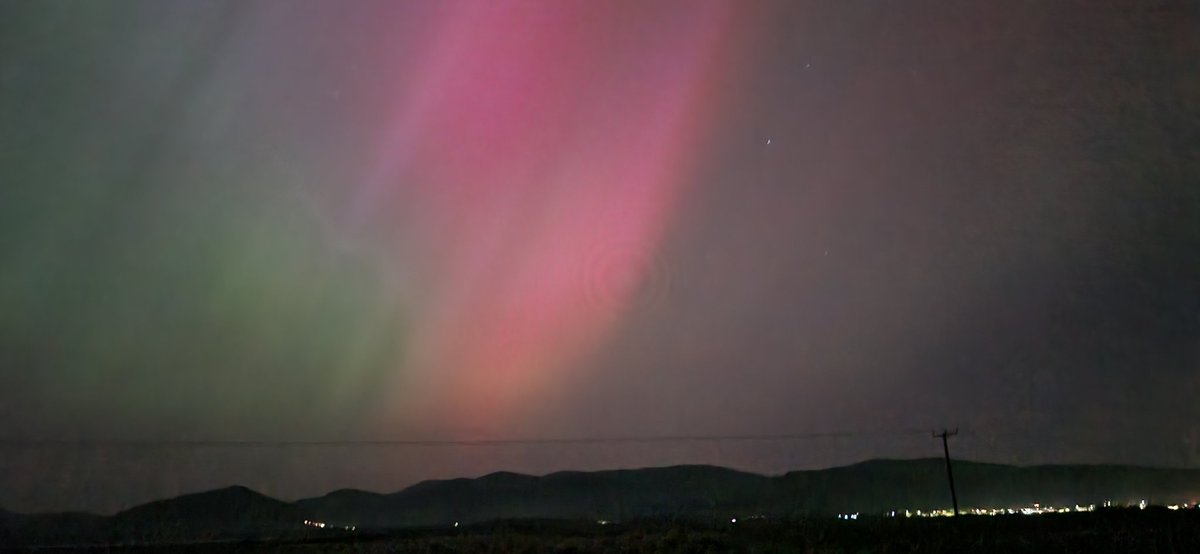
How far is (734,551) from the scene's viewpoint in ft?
120

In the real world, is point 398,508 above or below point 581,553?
above

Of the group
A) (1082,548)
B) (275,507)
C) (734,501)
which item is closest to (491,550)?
(1082,548)

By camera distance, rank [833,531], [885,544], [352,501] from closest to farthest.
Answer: [885,544], [833,531], [352,501]

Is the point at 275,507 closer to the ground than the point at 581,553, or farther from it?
farther from it

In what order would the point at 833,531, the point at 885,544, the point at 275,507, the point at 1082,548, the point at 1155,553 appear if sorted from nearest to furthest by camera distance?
the point at 1155,553 < the point at 1082,548 < the point at 885,544 < the point at 833,531 < the point at 275,507

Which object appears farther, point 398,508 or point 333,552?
point 398,508

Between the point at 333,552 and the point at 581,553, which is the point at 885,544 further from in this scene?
the point at 333,552

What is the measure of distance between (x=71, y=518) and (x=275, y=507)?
57.1 meters

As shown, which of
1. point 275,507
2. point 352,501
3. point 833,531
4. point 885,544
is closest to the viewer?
point 885,544

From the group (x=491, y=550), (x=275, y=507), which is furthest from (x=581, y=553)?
(x=275, y=507)

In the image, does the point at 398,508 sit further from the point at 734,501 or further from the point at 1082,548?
the point at 1082,548

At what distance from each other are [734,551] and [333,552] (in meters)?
16.6

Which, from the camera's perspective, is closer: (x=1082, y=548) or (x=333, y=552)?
(x=1082, y=548)

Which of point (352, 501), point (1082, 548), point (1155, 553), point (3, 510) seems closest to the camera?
point (1155, 553)
